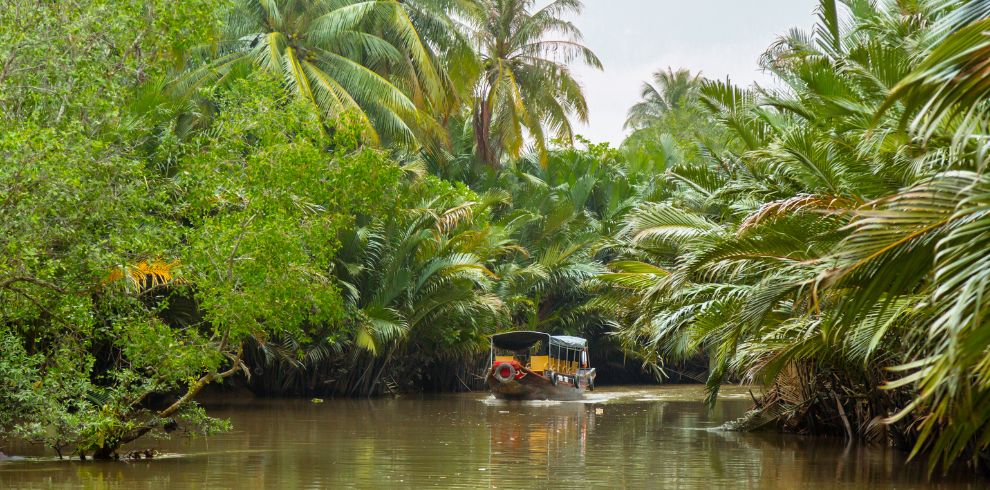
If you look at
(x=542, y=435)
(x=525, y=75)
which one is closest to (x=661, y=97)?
(x=525, y=75)

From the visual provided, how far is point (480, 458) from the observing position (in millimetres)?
14703

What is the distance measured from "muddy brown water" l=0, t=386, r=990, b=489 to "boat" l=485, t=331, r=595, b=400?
17.4 ft

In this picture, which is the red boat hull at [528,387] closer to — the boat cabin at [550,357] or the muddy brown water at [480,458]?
the boat cabin at [550,357]

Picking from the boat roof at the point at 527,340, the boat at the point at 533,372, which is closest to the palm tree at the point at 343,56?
the boat at the point at 533,372

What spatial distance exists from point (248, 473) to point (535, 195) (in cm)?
2451

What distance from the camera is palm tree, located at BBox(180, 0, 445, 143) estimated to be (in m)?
24.5

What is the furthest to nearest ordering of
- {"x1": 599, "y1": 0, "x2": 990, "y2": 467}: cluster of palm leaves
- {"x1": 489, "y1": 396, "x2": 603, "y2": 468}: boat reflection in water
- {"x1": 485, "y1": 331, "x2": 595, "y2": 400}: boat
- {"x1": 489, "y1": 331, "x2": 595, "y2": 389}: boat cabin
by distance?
{"x1": 489, "y1": 331, "x2": 595, "y2": 389}: boat cabin, {"x1": 485, "y1": 331, "x2": 595, "y2": 400}: boat, {"x1": 489, "y1": 396, "x2": 603, "y2": 468}: boat reflection in water, {"x1": 599, "y1": 0, "x2": 990, "y2": 467}: cluster of palm leaves

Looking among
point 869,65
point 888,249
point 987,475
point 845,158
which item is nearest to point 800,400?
point 987,475

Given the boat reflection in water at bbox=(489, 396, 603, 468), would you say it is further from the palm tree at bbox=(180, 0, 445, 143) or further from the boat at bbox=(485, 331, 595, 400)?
the palm tree at bbox=(180, 0, 445, 143)

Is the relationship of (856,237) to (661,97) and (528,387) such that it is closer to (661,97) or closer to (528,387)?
(528,387)

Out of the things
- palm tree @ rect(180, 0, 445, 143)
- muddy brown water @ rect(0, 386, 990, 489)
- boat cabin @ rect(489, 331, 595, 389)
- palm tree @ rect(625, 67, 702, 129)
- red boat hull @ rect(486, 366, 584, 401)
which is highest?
palm tree @ rect(625, 67, 702, 129)

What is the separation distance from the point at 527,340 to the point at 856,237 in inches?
1083

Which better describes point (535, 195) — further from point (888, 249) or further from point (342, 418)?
point (888, 249)

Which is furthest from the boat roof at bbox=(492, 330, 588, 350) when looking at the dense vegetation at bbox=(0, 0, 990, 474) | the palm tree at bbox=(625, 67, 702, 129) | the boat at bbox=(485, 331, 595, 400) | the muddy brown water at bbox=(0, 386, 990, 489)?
the palm tree at bbox=(625, 67, 702, 129)
